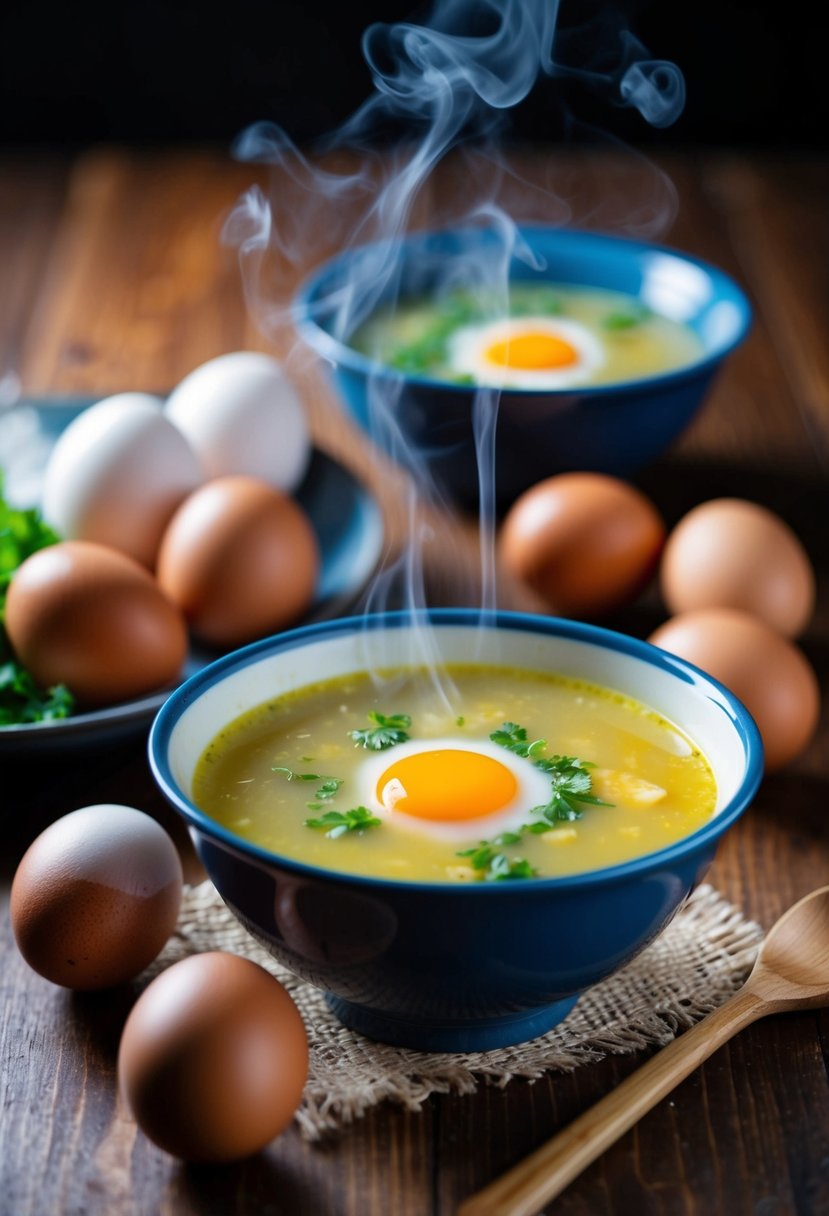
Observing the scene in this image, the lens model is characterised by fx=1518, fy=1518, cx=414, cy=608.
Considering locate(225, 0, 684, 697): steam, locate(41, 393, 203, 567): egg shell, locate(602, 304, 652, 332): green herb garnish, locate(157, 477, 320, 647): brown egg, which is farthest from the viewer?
locate(602, 304, 652, 332): green herb garnish

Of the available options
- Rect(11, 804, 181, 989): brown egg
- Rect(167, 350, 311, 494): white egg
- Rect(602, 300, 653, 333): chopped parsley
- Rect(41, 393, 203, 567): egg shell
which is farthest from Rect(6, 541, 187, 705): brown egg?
Rect(602, 300, 653, 333): chopped parsley

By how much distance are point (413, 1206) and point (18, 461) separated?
149cm

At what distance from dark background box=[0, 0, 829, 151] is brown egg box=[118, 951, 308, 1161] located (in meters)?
3.47

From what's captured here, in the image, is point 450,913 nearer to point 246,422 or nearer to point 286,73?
point 246,422

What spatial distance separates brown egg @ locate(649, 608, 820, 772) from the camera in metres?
1.83

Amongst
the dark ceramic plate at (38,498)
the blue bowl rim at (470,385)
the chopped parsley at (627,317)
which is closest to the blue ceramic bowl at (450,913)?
the dark ceramic plate at (38,498)

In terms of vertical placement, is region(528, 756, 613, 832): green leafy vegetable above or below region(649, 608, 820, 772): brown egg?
above

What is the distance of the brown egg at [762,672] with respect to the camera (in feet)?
5.99

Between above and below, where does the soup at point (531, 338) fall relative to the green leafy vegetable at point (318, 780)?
below

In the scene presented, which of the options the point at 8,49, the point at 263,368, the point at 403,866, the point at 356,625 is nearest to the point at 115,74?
the point at 8,49

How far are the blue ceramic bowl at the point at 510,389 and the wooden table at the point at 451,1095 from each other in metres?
0.14

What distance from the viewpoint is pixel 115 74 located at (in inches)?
175

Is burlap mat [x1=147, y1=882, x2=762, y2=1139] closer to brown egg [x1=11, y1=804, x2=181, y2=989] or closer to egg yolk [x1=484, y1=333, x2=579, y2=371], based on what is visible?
brown egg [x1=11, y1=804, x2=181, y2=989]

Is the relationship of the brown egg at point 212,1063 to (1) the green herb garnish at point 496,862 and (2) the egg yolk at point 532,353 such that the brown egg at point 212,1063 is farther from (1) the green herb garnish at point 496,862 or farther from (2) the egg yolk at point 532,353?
(2) the egg yolk at point 532,353
